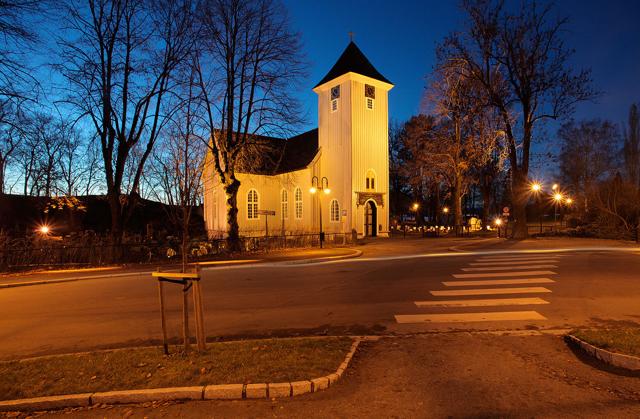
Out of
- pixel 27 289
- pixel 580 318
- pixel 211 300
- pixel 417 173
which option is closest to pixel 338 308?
pixel 211 300

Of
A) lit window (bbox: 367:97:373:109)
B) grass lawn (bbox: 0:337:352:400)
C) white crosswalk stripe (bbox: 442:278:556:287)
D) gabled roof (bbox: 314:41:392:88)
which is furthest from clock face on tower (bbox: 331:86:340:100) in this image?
grass lawn (bbox: 0:337:352:400)

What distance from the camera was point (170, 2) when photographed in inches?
890

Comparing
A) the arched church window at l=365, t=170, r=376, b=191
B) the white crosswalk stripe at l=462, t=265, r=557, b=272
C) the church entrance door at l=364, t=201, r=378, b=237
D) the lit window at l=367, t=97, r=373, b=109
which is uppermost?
the lit window at l=367, t=97, r=373, b=109

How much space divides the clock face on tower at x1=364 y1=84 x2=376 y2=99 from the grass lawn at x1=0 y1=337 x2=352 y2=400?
31.6 m

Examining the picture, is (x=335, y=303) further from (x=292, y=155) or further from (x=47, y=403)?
(x=292, y=155)

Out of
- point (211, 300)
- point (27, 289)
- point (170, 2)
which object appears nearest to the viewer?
point (211, 300)

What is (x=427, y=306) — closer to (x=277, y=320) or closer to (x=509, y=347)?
(x=509, y=347)

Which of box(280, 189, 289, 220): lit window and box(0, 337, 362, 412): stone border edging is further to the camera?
box(280, 189, 289, 220): lit window

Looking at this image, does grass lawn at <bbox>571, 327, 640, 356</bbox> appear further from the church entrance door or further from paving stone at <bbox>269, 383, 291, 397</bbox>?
the church entrance door

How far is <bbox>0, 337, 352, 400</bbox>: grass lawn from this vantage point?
4.74 m

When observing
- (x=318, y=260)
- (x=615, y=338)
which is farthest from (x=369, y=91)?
(x=615, y=338)

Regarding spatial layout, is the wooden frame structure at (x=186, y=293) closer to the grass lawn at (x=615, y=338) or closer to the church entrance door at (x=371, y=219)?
the grass lawn at (x=615, y=338)

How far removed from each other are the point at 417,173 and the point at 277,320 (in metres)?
37.8

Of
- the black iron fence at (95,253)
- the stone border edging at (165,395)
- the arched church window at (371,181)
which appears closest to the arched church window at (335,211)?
the arched church window at (371,181)
